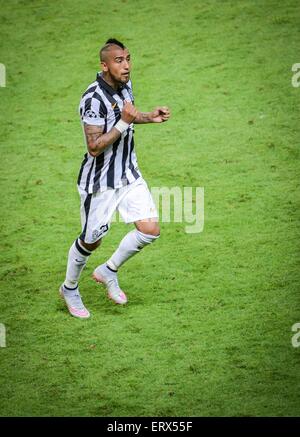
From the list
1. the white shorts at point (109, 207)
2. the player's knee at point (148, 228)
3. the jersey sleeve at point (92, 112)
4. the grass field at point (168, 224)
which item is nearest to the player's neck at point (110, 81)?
the jersey sleeve at point (92, 112)

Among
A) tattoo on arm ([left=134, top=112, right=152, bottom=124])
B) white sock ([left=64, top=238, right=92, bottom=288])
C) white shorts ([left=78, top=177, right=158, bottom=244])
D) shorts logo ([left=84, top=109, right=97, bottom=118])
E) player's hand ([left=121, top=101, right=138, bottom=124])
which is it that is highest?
tattoo on arm ([left=134, top=112, right=152, bottom=124])

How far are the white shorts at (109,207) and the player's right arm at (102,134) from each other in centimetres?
34

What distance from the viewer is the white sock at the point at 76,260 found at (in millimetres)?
5086

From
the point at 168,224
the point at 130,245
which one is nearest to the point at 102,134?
the point at 130,245

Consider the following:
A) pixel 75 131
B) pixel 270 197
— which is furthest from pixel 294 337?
pixel 75 131

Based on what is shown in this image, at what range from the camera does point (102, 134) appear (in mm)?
4820

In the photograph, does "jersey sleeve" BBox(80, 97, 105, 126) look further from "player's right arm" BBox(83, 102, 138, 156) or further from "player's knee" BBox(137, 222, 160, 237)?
→ "player's knee" BBox(137, 222, 160, 237)

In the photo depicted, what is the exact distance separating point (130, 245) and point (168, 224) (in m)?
1.20

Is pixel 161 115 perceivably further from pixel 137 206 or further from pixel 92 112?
pixel 137 206

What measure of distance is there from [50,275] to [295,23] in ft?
15.4

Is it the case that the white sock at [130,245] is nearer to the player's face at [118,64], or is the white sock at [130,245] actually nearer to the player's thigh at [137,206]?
the player's thigh at [137,206]

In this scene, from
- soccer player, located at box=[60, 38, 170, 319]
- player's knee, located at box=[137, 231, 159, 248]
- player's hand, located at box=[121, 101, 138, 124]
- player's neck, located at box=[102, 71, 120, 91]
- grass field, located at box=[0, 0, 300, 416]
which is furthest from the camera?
player's knee, located at box=[137, 231, 159, 248]

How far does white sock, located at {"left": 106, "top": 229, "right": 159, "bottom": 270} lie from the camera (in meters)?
5.06

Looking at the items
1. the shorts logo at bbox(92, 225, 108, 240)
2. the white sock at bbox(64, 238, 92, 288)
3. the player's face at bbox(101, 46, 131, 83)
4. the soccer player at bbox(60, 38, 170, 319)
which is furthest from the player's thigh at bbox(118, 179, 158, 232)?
the player's face at bbox(101, 46, 131, 83)
